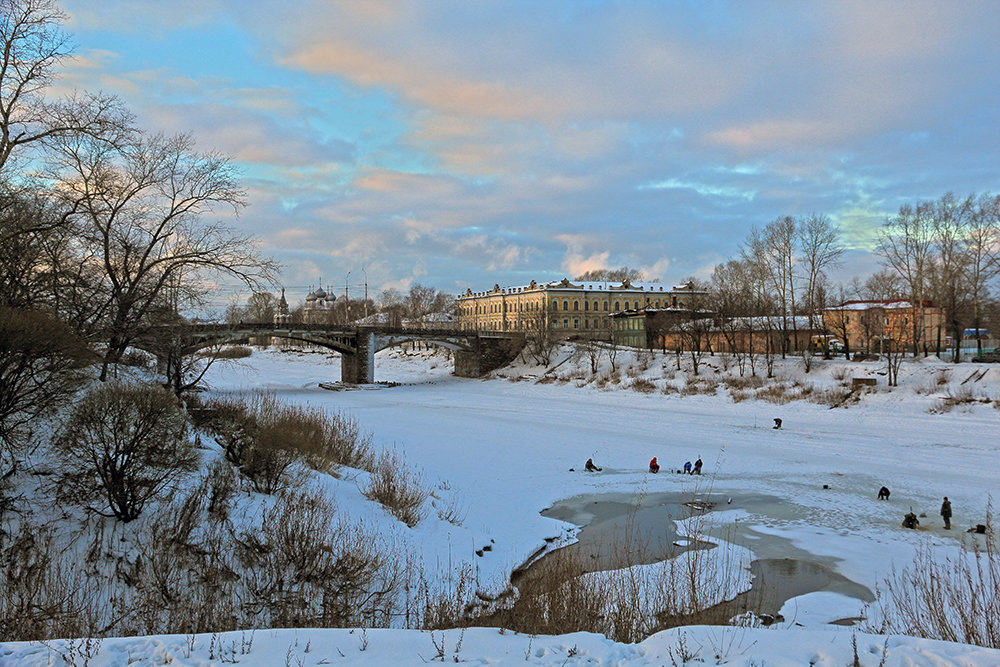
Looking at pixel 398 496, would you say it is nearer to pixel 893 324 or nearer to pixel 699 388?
pixel 699 388

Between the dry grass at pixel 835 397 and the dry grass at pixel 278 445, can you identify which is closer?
the dry grass at pixel 278 445

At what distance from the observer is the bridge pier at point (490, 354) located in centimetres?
7175

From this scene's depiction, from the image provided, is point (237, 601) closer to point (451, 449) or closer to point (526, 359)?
point (451, 449)

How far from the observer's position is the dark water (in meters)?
10.8

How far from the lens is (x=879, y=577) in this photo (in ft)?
37.9

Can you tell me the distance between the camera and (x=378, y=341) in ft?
218

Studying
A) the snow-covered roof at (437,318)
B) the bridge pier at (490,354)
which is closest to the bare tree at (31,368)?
the bridge pier at (490,354)

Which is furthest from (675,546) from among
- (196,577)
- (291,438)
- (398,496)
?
(291,438)

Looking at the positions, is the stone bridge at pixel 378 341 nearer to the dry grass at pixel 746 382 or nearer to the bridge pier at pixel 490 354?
the bridge pier at pixel 490 354

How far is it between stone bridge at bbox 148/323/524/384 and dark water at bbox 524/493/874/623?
3834cm

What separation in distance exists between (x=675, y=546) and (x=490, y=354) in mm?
59180

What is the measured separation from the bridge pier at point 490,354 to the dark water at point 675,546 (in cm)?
5362

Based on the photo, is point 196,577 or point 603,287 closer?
point 196,577

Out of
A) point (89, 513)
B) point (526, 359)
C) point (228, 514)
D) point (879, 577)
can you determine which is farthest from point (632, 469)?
point (526, 359)
